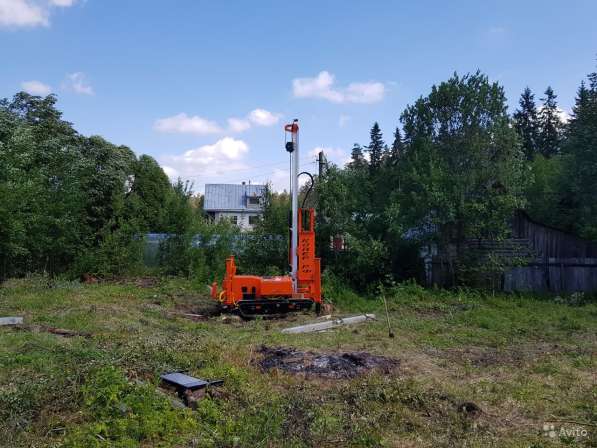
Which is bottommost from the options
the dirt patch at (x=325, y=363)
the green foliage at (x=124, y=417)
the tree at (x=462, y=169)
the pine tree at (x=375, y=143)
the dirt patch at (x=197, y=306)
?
the dirt patch at (x=197, y=306)

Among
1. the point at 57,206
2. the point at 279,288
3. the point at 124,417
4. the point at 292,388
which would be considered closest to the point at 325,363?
the point at 292,388

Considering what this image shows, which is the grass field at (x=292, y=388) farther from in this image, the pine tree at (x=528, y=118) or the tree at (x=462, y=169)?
the pine tree at (x=528, y=118)

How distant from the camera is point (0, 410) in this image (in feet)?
15.2

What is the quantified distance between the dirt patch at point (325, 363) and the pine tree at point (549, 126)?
39.8m

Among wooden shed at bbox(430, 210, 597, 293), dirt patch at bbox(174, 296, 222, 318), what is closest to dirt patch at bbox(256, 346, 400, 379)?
dirt patch at bbox(174, 296, 222, 318)

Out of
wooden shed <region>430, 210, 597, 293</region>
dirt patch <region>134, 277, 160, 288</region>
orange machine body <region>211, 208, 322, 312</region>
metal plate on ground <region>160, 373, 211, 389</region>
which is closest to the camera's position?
metal plate on ground <region>160, 373, 211, 389</region>

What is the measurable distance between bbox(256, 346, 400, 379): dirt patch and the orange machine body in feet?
13.4

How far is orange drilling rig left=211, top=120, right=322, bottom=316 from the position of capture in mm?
11867

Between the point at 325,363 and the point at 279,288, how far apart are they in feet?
16.6

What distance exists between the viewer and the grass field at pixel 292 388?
4.43m

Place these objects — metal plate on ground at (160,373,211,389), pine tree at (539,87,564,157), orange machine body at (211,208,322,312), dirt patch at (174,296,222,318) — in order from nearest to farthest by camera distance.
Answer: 1. metal plate on ground at (160,373,211,389)
2. orange machine body at (211,208,322,312)
3. dirt patch at (174,296,222,318)
4. pine tree at (539,87,564,157)

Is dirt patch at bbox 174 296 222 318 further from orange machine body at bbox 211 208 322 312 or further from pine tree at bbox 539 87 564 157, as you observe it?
pine tree at bbox 539 87 564 157

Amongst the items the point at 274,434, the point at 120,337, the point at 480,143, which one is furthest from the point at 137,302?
the point at 480,143

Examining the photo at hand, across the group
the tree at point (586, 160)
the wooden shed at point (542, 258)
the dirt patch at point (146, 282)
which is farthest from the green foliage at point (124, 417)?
the tree at point (586, 160)
